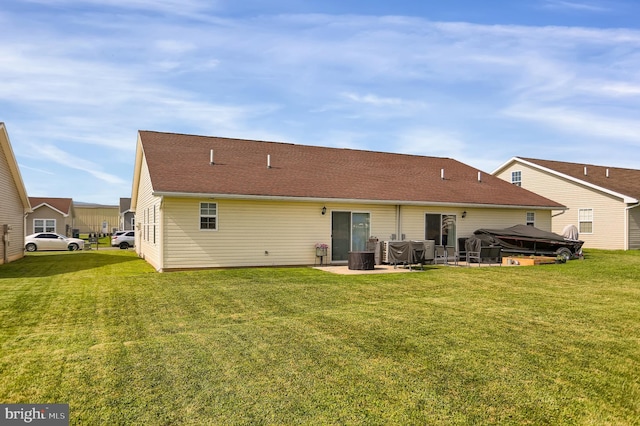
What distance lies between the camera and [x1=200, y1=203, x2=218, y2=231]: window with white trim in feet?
47.7

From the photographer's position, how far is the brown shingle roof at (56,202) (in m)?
41.7

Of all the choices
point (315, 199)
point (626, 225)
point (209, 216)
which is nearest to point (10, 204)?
point (209, 216)

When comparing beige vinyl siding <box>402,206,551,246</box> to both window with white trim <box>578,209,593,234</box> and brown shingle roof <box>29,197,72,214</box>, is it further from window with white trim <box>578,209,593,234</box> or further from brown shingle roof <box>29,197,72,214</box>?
brown shingle roof <box>29,197,72,214</box>

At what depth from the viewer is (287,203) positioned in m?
15.7

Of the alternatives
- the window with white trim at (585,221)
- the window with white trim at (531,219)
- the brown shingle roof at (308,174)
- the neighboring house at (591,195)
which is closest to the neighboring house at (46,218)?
the brown shingle roof at (308,174)

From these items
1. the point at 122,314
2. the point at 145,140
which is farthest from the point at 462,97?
the point at 122,314

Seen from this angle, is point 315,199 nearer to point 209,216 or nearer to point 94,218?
point 209,216

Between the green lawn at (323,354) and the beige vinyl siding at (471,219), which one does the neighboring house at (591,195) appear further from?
the green lawn at (323,354)

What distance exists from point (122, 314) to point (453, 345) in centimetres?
582

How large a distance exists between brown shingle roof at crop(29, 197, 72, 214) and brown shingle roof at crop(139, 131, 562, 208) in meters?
30.0

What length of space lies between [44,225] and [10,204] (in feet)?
73.8

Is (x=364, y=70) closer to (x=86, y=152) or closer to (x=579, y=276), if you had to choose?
(x=579, y=276)

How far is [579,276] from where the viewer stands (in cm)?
1338

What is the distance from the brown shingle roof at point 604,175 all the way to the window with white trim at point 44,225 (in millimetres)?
39206
